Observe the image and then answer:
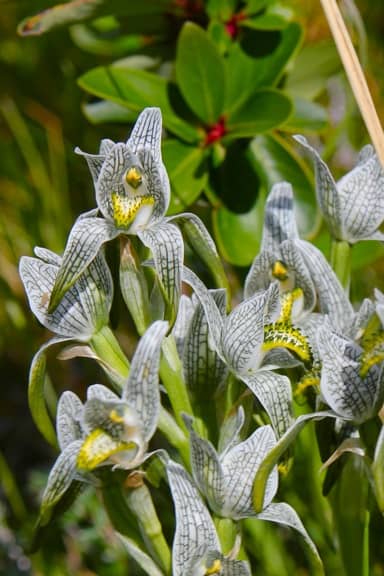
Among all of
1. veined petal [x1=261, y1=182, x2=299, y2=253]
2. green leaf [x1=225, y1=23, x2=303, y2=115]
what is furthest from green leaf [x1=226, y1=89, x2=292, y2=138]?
veined petal [x1=261, y1=182, x2=299, y2=253]

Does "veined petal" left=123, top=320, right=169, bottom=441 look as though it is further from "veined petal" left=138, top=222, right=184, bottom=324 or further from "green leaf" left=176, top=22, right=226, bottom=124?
"green leaf" left=176, top=22, right=226, bottom=124

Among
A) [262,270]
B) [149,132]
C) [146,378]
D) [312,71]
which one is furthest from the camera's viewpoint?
[312,71]

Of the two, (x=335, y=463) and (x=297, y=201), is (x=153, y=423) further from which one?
(x=297, y=201)

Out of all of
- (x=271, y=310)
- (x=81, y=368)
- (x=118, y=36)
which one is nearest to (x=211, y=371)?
(x=271, y=310)

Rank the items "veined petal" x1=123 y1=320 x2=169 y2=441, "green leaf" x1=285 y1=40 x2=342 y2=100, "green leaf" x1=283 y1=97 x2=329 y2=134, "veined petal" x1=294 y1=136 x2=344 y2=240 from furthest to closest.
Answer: "green leaf" x1=285 y1=40 x2=342 y2=100
"green leaf" x1=283 y1=97 x2=329 y2=134
"veined petal" x1=294 y1=136 x2=344 y2=240
"veined petal" x1=123 y1=320 x2=169 y2=441

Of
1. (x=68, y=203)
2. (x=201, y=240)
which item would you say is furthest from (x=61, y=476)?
(x=68, y=203)

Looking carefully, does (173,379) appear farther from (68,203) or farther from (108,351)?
(68,203)
